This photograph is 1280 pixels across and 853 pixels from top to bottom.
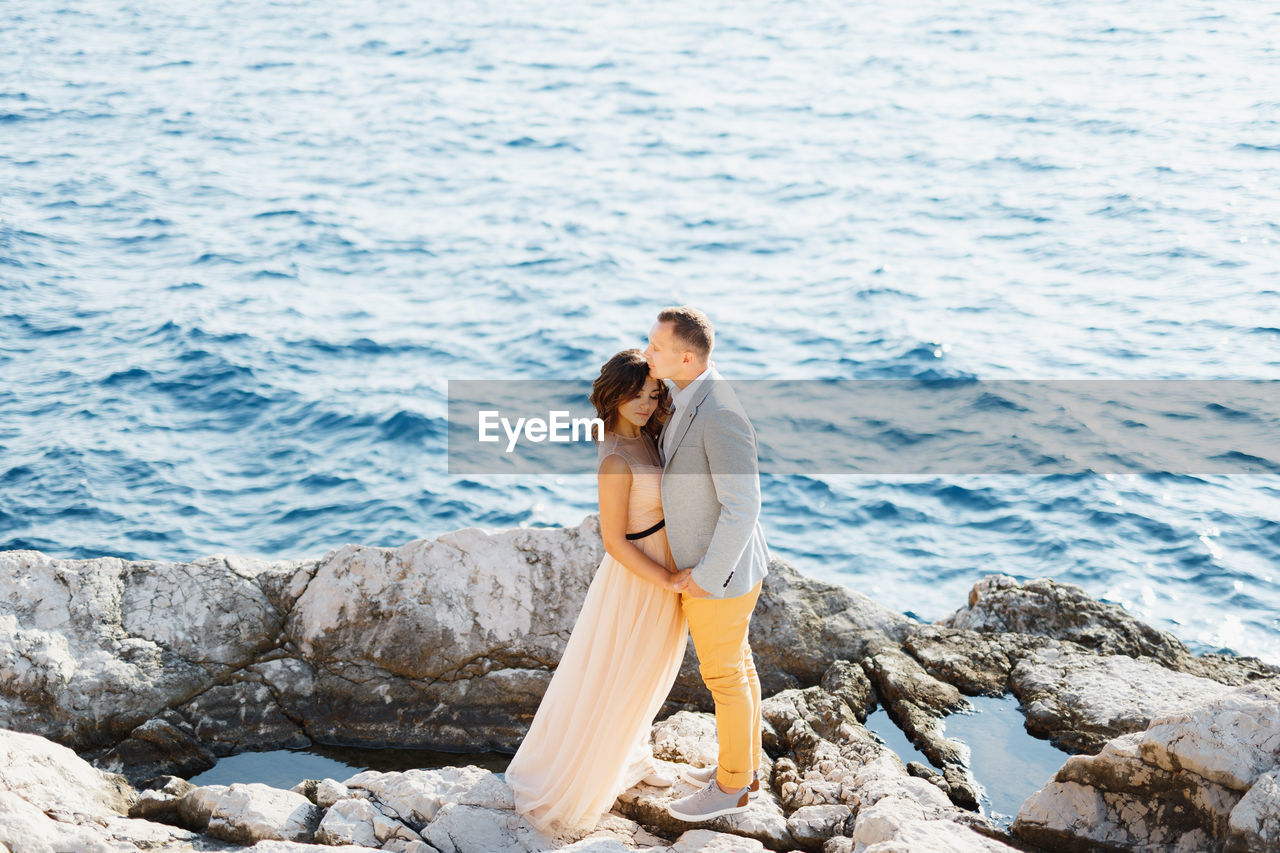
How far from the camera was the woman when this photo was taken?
168 inches

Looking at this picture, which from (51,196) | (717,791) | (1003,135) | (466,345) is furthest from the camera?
(1003,135)

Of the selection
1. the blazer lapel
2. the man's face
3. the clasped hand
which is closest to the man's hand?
the clasped hand

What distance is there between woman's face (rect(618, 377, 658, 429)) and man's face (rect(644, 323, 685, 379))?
0.12 meters

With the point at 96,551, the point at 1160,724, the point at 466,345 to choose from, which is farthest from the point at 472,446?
the point at 1160,724

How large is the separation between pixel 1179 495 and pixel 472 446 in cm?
719

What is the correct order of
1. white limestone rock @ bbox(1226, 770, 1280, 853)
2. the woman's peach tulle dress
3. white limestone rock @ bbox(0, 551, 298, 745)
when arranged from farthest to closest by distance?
white limestone rock @ bbox(0, 551, 298, 745)
the woman's peach tulle dress
white limestone rock @ bbox(1226, 770, 1280, 853)

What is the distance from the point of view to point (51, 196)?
17109 millimetres

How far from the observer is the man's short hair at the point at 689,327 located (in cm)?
400

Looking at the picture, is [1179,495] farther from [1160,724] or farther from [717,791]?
[717,791]

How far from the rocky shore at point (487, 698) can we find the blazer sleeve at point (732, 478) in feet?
3.89

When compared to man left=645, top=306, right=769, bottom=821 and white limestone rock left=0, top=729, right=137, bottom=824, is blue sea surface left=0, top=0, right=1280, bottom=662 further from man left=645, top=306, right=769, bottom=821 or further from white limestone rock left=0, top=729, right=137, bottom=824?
white limestone rock left=0, top=729, right=137, bottom=824

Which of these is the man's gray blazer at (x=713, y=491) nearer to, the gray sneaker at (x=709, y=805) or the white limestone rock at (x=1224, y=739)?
the gray sneaker at (x=709, y=805)

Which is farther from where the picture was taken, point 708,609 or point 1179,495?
point 1179,495

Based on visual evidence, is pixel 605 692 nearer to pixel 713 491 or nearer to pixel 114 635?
pixel 713 491
